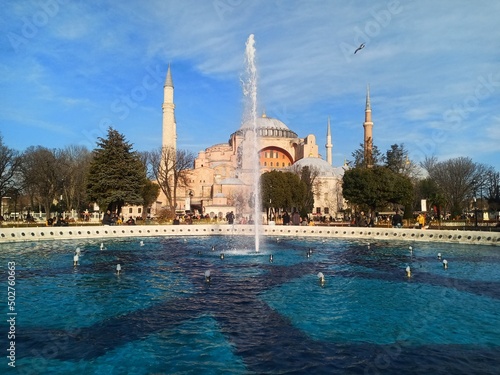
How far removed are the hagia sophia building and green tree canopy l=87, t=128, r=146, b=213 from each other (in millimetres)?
10107

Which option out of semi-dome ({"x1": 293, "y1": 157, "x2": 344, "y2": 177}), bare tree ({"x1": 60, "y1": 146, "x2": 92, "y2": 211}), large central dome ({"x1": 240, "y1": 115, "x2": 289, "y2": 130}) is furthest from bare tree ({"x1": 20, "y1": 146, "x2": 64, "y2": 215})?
large central dome ({"x1": 240, "y1": 115, "x2": 289, "y2": 130})

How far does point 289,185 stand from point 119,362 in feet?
112

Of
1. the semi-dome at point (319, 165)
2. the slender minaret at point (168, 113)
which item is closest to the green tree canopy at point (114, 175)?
the slender minaret at point (168, 113)

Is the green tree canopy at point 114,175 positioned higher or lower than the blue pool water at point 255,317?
higher

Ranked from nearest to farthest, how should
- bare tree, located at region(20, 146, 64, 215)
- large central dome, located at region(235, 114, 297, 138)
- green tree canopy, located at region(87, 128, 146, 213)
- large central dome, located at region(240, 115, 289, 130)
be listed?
green tree canopy, located at region(87, 128, 146, 213) < bare tree, located at region(20, 146, 64, 215) < large central dome, located at region(235, 114, 297, 138) < large central dome, located at region(240, 115, 289, 130)

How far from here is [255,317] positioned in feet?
23.9

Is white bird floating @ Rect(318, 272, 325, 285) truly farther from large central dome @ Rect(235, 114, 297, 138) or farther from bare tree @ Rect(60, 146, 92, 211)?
large central dome @ Rect(235, 114, 297, 138)

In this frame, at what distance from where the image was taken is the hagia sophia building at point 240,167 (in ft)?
152

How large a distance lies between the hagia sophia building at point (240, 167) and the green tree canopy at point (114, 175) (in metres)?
10.1

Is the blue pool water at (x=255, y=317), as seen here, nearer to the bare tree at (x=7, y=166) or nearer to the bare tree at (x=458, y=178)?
the bare tree at (x=7, y=166)

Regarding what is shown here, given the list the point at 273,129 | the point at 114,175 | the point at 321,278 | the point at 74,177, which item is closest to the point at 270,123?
the point at 273,129

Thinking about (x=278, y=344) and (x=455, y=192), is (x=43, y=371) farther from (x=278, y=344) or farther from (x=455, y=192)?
(x=455, y=192)

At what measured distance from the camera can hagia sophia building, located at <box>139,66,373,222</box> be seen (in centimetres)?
4641

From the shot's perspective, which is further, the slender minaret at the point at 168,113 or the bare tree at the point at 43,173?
the slender minaret at the point at 168,113
